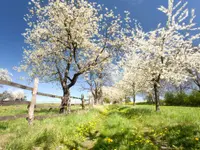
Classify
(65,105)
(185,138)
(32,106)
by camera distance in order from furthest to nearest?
(65,105) < (32,106) < (185,138)

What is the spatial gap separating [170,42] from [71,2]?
11175 mm

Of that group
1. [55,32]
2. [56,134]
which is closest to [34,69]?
[55,32]

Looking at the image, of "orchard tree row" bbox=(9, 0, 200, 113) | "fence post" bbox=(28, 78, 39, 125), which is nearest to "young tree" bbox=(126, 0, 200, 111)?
"orchard tree row" bbox=(9, 0, 200, 113)

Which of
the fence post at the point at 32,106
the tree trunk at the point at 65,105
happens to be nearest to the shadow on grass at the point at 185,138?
the fence post at the point at 32,106

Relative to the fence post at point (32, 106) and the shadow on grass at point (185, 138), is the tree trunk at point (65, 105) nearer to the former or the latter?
the fence post at point (32, 106)

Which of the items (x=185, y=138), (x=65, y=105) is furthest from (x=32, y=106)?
(x=65, y=105)

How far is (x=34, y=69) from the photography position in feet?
77.3

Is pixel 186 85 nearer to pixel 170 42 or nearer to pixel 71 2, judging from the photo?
pixel 170 42

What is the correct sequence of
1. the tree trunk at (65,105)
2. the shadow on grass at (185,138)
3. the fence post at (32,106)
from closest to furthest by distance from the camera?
the shadow on grass at (185,138), the fence post at (32,106), the tree trunk at (65,105)

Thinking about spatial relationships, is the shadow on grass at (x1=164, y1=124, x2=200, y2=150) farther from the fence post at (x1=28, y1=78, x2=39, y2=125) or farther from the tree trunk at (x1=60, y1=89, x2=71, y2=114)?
the tree trunk at (x1=60, y1=89, x2=71, y2=114)

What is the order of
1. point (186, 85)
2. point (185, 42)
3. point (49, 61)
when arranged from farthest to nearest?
1. point (186, 85)
2. point (49, 61)
3. point (185, 42)

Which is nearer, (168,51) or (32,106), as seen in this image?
(32,106)

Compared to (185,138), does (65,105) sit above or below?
above

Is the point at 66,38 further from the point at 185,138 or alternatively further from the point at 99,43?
the point at 185,138
